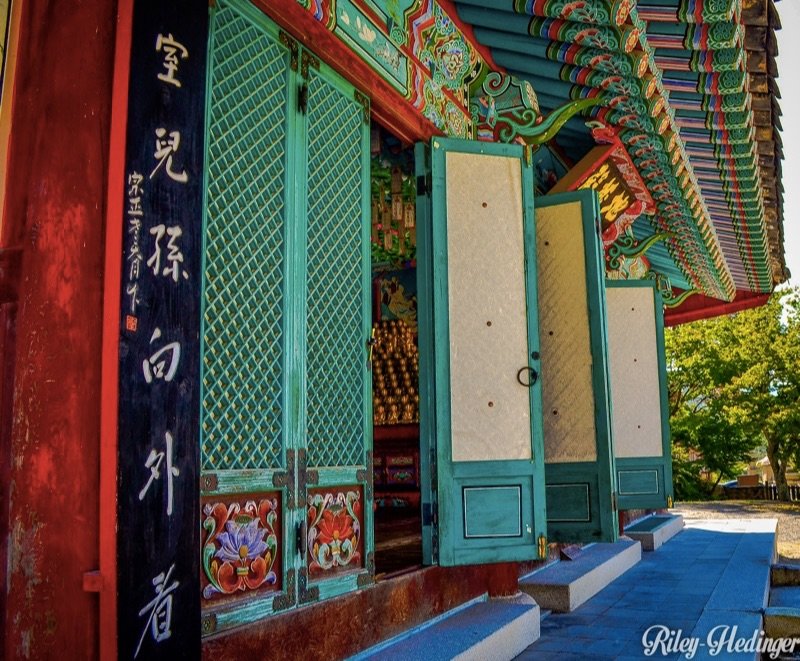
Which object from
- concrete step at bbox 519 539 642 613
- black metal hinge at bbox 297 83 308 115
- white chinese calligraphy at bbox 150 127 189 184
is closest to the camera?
white chinese calligraphy at bbox 150 127 189 184

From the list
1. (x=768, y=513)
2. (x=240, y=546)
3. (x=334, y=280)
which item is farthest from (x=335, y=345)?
(x=768, y=513)

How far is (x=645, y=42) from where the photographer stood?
14.0ft

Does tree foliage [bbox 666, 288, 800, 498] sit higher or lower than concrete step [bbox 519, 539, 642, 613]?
higher

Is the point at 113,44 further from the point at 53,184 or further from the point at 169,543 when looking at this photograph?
the point at 169,543

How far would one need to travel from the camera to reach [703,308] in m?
11.4

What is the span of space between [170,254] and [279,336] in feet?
3.01

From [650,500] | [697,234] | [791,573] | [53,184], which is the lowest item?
[791,573]

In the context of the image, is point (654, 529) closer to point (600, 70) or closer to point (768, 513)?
point (600, 70)

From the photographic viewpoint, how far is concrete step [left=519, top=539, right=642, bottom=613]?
4.86 meters

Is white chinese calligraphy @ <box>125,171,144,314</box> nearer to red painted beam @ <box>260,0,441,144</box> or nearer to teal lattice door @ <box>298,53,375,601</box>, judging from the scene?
teal lattice door @ <box>298,53,375,601</box>

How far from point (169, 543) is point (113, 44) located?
132 cm

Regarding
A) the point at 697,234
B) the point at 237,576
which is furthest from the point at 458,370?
the point at 697,234

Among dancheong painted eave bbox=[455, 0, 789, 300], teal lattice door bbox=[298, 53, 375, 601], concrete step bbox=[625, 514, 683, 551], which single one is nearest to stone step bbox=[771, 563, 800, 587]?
concrete step bbox=[625, 514, 683, 551]

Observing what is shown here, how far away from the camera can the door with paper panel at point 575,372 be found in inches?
189
